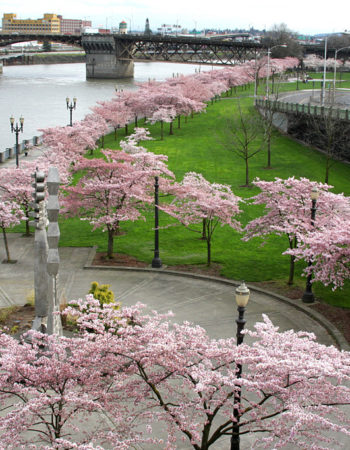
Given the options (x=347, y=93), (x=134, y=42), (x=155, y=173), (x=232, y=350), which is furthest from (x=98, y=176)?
(x=134, y=42)

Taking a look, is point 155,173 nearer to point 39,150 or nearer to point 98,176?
point 98,176

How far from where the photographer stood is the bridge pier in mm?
179125

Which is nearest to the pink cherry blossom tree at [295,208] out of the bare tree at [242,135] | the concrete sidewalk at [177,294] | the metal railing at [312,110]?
the concrete sidewalk at [177,294]

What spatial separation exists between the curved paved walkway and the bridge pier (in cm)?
15439

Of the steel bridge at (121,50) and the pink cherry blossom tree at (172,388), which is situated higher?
the steel bridge at (121,50)

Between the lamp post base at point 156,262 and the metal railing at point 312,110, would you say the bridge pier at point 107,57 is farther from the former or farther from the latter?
the lamp post base at point 156,262

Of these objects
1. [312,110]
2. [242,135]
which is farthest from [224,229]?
[242,135]

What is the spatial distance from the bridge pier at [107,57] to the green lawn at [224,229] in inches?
4336

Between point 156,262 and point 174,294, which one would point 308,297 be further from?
point 156,262

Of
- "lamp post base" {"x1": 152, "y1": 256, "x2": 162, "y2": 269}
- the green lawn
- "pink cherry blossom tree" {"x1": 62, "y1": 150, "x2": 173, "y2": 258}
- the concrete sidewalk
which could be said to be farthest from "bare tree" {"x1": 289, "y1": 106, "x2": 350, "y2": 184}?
the concrete sidewalk

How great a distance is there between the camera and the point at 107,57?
180500 mm

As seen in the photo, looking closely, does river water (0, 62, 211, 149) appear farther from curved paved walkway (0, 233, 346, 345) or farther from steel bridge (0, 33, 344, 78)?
curved paved walkway (0, 233, 346, 345)

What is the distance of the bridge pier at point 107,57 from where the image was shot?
179 m

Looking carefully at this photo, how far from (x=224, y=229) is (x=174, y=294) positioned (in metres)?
12.3
